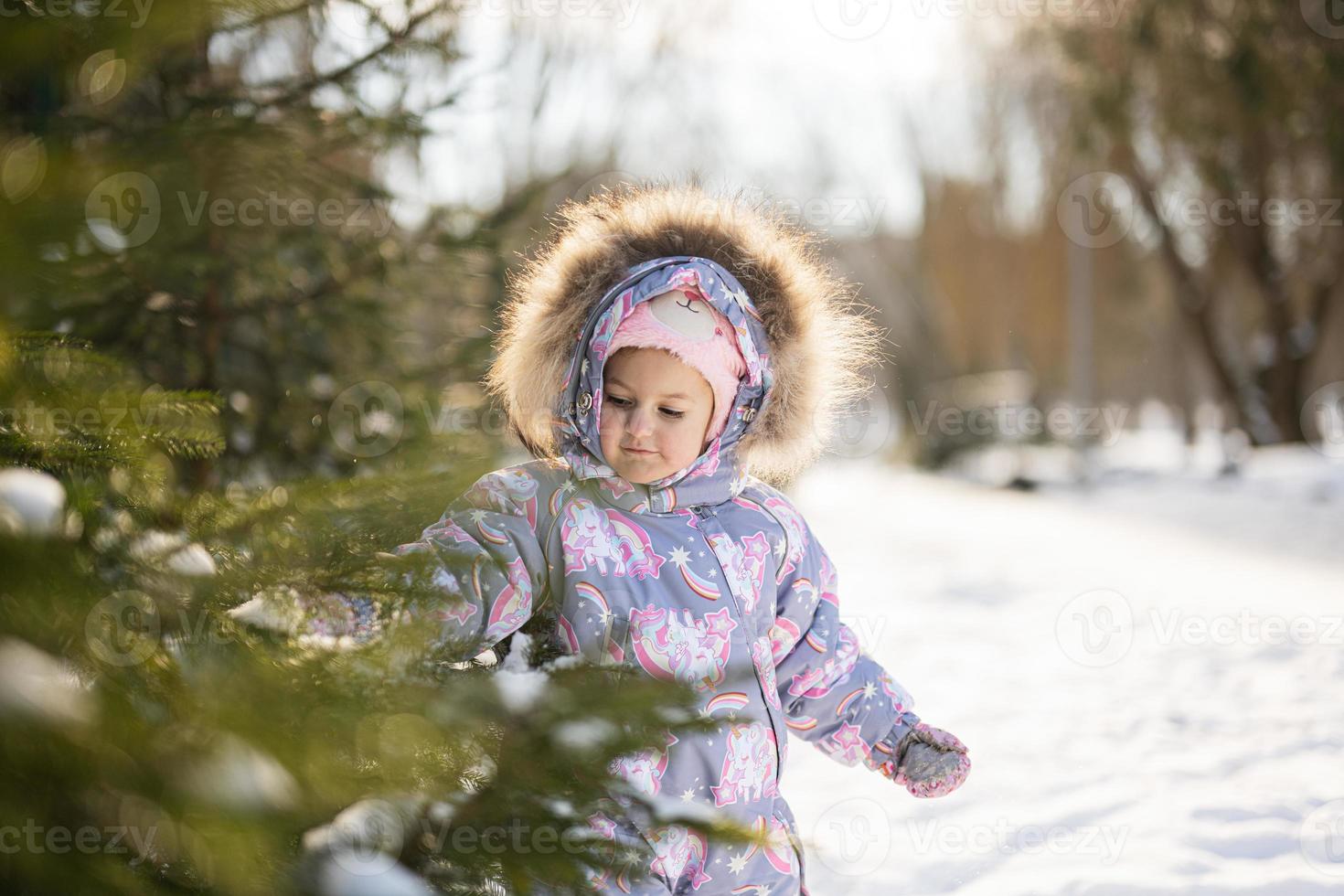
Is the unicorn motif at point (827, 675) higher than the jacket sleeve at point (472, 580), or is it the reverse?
the jacket sleeve at point (472, 580)

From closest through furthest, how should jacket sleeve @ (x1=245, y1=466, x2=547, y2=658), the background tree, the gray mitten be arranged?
jacket sleeve @ (x1=245, y1=466, x2=547, y2=658), the gray mitten, the background tree

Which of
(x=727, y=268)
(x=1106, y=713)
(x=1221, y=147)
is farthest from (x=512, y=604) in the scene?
(x=1221, y=147)

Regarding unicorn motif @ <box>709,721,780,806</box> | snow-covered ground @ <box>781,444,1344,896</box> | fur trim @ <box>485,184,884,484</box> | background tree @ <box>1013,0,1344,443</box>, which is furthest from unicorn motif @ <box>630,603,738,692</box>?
background tree @ <box>1013,0,1344,443</box>

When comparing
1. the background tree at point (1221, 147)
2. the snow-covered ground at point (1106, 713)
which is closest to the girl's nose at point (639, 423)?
the snow-covered ground at point (1106, 713)

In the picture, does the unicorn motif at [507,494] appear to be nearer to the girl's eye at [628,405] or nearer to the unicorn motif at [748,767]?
the girl's eye at [628,405]

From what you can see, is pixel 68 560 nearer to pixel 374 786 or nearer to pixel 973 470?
pixel 374 786

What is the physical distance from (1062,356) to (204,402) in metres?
27.3

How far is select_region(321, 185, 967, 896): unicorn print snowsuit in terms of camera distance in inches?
66.6

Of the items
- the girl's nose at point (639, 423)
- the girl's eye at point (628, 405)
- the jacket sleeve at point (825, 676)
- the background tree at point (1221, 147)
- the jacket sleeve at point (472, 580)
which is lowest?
the jacket sleeve at point (825, 676)

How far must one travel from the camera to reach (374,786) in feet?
2.78

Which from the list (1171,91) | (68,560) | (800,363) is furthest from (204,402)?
(1171,91)

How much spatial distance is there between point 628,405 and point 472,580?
22.3 inches

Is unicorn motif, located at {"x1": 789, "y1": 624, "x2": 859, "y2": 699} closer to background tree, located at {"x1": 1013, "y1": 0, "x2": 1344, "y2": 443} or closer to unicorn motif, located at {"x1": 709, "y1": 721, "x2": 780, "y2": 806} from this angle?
unicorn motif, located at {"x1": 709, "y1": 721, "x2": 780, "y2": 806}

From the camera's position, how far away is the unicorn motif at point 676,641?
66.9 inches
